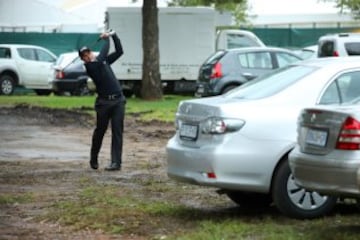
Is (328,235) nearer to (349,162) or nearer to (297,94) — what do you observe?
(349,162)

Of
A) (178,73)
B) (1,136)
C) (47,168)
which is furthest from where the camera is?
(178,73)

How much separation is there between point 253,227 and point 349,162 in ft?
5.01

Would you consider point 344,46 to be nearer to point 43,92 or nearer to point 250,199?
point 250,199

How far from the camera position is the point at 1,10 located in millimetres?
42594

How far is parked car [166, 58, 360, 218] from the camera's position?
9078mm

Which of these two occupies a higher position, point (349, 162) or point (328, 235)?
point (349, 162)

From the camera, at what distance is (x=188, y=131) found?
9.57 m

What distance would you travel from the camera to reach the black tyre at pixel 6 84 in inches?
1275

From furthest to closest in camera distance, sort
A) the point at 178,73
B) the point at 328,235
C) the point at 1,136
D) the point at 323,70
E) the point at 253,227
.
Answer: the point at 178,73, the point at 1,136, the point at 323,70, the point at 253,227, the point at 328,235

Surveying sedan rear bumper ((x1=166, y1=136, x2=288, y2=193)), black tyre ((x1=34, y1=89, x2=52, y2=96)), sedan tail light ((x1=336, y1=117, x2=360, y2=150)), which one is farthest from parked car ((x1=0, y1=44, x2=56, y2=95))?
sedan tail light ((x1=336, y1=117, x2=360, y2=150))

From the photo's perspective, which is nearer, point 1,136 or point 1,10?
point 1,136

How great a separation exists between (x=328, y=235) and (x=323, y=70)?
76.7 inches

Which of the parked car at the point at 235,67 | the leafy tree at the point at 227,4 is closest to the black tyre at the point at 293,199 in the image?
the parked car at the point at 235,67

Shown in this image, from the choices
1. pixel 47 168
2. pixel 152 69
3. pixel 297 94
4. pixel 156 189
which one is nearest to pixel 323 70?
pixel 297 94
